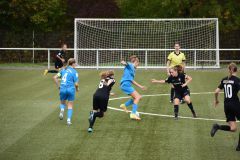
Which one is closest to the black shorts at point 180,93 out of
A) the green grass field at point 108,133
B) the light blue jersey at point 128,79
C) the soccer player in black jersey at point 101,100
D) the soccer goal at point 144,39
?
the green grass field at point 108,133

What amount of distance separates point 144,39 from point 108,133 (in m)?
24.7

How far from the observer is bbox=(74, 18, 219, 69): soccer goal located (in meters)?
39.5

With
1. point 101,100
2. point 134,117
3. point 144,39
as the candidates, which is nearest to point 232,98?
point 101,100

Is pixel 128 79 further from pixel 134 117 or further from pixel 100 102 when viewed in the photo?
pixel 100 102

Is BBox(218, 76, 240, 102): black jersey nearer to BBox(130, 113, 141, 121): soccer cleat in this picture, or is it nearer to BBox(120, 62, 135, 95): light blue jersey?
BBox(130, 113, 141, 121): soccer cleat

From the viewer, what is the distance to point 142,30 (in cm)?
4125

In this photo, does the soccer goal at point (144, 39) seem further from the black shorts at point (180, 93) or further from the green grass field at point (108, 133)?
the black shorts at point (180, 93)

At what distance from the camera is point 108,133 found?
16828mm

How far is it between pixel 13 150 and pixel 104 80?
356 centimetres

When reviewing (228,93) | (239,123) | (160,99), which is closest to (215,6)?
(160,99)

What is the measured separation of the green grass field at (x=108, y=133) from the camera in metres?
14.5

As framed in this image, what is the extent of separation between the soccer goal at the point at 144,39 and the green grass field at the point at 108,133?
14.1 m

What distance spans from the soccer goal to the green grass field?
14081 mm

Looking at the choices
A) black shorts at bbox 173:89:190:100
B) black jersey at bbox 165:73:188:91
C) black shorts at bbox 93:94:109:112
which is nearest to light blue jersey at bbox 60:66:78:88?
black shorts at bbox 93:94:109:112
